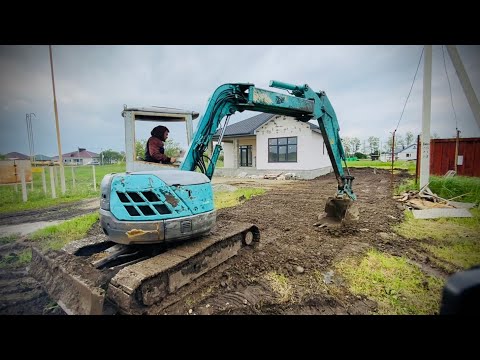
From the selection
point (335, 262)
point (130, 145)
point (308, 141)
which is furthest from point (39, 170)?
point (308, 141)

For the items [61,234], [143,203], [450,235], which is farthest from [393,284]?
[61,234]

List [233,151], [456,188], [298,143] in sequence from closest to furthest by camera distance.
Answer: [456,188]
[298,143]
[233,151]

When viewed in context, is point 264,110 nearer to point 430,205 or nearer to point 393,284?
point 393,284

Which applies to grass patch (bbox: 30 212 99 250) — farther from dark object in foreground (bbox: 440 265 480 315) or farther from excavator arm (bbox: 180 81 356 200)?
dark object in foreground (bbox: 440 265 480 315)

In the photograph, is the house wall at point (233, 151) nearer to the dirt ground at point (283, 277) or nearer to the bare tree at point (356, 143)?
the dirt ground at point (283, 277)

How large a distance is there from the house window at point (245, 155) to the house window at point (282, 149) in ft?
10.2

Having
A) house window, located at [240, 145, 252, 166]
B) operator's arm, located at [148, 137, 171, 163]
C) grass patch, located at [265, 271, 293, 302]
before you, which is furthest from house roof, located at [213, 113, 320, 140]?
grass patch, located at [265, 271, 293, 302]

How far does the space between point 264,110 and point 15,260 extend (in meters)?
5.03

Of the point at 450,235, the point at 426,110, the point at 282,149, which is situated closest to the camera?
the point at 450,235

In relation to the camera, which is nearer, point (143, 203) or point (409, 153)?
point (143, 203)

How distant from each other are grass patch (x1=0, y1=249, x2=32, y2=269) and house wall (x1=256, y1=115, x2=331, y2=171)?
14159 millimetres

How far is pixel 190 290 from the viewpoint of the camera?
2.72 metres

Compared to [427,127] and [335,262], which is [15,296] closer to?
[335,262]

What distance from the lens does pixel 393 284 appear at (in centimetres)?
288
